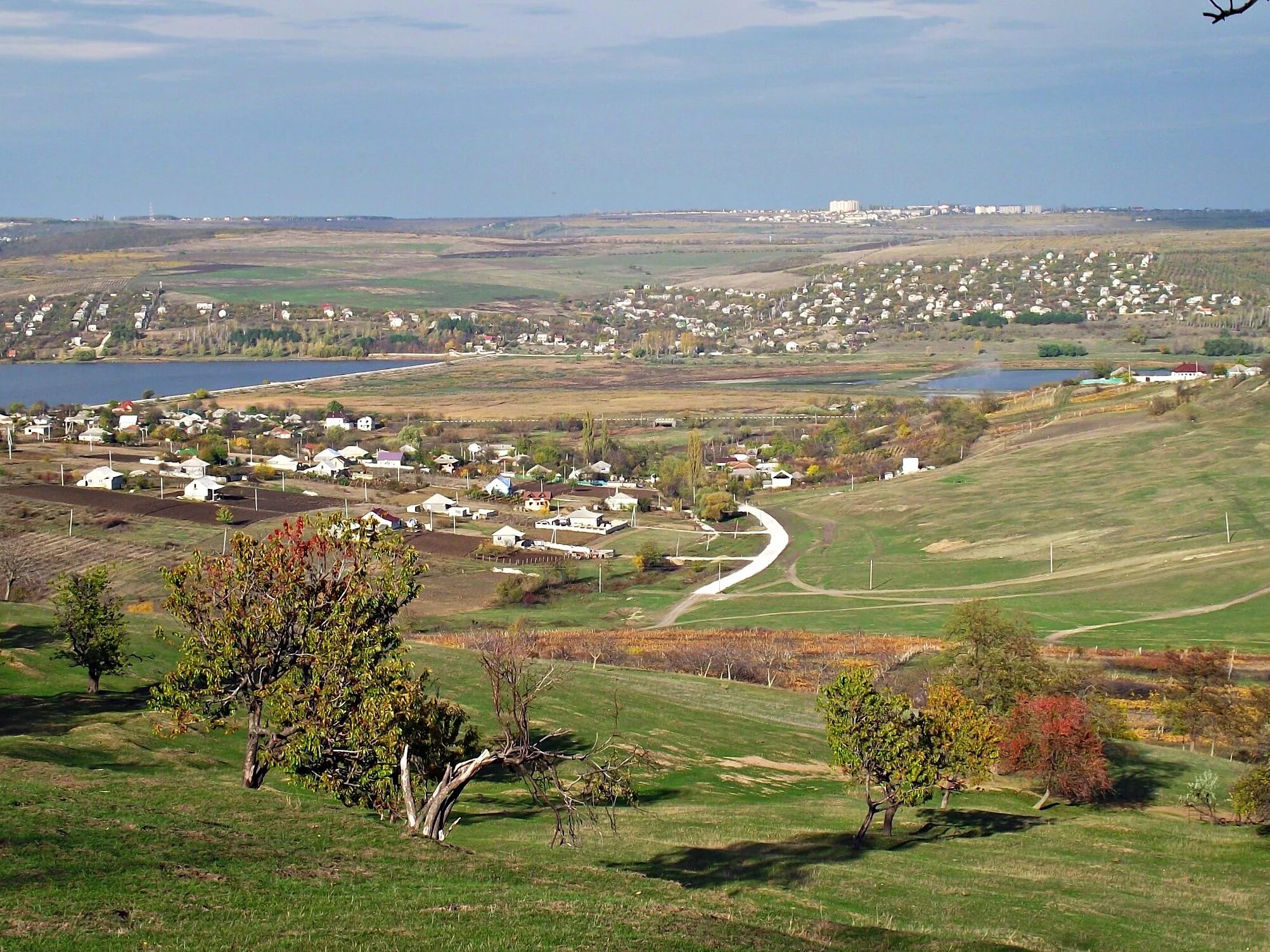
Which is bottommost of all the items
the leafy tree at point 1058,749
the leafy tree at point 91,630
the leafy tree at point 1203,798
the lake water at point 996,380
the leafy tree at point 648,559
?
the leafy tree at point 648,559

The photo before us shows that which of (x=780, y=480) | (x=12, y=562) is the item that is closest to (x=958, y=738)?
(x=12, y=562)

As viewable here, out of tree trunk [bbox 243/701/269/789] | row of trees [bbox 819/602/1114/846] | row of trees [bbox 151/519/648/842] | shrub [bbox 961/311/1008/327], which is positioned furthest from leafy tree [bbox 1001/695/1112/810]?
shrub [bbox 961/311/1008/327]

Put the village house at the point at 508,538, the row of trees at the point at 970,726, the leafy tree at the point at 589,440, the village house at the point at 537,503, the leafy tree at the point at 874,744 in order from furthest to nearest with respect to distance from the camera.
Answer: the leafy tree at the point at 589,440, the village house at the point at 537,503, the village house at the point at 508,538, the row of trees at the point at 970,726, the leafy tree at the point at 874,744

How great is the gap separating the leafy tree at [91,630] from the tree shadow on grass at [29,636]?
62.5 inches

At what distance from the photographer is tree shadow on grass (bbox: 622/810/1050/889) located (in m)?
18.0

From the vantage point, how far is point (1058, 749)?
27.2 meters

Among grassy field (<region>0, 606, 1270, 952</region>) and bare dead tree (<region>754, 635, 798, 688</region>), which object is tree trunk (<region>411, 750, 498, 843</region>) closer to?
grassy field (<region>0, 606, 1270, 952</region>)

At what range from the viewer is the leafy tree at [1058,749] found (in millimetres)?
27203

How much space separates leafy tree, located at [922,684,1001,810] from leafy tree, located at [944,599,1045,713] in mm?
4523

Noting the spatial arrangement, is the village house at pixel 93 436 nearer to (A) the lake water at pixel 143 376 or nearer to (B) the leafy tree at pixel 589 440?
(A) the lake water at pixel 143 376

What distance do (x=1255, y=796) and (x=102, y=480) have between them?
6579 centimetres

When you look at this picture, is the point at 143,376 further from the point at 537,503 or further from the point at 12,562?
the point at 12,562

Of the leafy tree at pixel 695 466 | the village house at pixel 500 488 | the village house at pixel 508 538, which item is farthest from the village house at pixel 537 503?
the leafy tree at pixel 695 466

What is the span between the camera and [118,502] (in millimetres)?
69938
